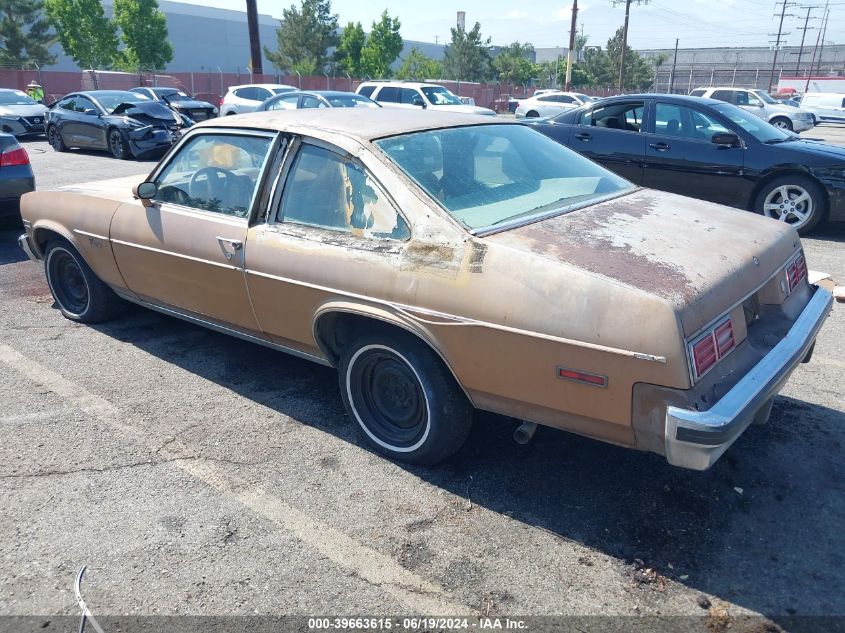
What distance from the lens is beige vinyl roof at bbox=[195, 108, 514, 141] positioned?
141 inches

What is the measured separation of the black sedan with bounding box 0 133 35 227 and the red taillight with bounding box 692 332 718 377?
25.5 feet

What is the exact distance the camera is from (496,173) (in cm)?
368

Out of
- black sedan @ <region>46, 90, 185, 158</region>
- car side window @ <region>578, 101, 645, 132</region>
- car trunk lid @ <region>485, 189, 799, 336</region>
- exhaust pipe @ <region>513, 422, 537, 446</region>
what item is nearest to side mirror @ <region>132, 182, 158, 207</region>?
car trunk lid @ <region>485, 189, 799, 336</region>

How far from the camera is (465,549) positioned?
2.82 meters

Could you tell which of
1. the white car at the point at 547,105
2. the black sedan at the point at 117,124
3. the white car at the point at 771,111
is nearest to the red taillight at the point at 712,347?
the black sedan at the point at 117,124

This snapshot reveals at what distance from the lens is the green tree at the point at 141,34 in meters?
45.7

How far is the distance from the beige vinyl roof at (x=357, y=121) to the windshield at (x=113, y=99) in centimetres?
1326

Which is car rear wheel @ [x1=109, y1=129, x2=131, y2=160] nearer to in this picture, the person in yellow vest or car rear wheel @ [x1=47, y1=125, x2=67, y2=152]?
car rear wheel @ [x1=47, y1=125, x2=67, y2=152]

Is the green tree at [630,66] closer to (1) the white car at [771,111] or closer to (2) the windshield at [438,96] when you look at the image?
(1) the white car at [771,111]

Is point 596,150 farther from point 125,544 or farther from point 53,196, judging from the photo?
point 125,544

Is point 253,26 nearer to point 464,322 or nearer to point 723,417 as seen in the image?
point 464,322

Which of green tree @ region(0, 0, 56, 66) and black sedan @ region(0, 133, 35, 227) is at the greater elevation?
green tree @ region(0, 0, 56, 66)

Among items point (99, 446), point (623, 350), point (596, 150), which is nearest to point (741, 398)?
point (623, 350)

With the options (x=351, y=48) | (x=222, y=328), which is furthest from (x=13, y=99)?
(x=351, y=48)
